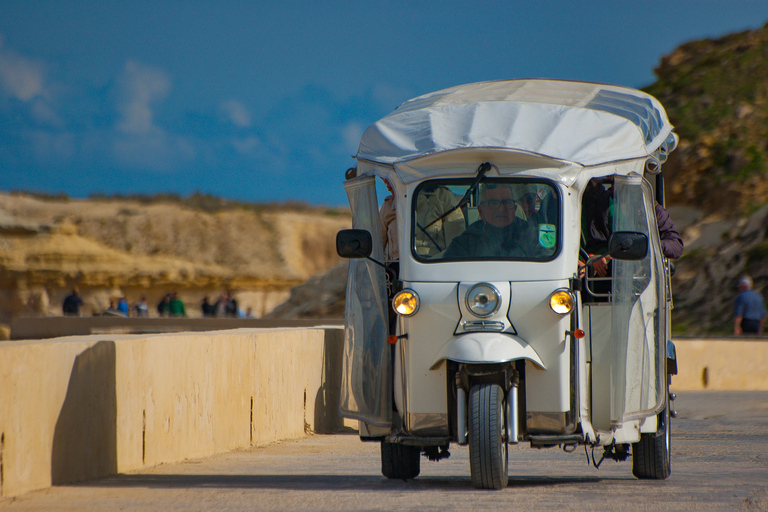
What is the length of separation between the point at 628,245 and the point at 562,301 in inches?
22.9

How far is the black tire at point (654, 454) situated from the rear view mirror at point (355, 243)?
2.60 meters

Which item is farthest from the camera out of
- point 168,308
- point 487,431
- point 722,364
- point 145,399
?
point 168,308

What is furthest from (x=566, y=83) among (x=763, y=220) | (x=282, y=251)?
(x=282, y=251)

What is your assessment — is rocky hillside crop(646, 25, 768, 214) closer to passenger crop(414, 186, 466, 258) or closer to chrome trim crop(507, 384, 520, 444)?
passenger crop(414, 186, 466, 258)

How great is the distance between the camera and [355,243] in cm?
747

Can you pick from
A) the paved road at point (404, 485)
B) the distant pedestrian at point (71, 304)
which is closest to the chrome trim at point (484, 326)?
the paved road at point (404, 485)

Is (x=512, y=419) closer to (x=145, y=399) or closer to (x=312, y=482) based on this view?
(x=312, y=482)

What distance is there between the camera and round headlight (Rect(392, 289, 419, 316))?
725cm

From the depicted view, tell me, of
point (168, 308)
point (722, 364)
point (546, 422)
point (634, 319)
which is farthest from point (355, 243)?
point (168, 308)

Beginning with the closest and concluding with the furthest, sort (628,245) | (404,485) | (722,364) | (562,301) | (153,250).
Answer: (628,245)
(562,301)
(404,485)
(722,364)
(153,250)

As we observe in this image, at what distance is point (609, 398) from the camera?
24.7ft

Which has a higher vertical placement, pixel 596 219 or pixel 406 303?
pixel 596 219

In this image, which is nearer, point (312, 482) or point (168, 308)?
point (312, 482)

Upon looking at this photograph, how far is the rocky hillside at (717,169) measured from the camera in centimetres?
3603
